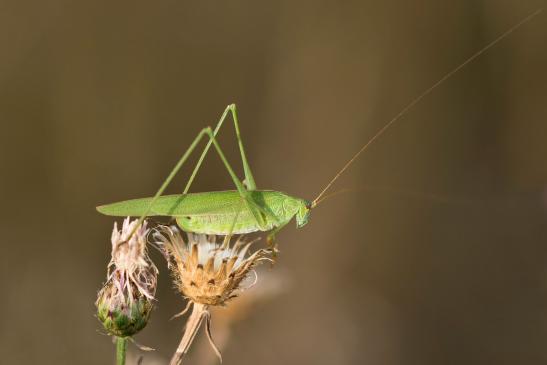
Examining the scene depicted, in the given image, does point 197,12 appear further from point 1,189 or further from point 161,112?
point 1,189

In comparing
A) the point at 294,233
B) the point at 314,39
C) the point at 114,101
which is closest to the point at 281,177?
the point at 294,233

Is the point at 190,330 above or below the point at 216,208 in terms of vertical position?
below

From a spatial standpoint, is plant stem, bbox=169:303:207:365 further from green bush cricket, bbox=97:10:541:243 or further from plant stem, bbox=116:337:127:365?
green bush cricket, bbox=97:10:541:243

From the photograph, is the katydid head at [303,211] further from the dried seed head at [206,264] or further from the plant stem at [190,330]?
the plant stem at [190,330]

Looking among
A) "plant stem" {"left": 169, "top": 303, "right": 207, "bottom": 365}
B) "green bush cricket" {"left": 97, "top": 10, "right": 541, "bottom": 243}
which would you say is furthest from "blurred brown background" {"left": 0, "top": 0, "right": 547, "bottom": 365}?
"plant stem" {"left": 169, "top": 303, "right": 207, "bottom": 365}

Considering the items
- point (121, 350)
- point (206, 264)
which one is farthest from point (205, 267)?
point (121, 350)

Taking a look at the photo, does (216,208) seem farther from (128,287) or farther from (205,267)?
(128,287)

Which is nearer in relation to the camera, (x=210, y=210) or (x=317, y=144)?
(x=210, y=210)
